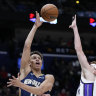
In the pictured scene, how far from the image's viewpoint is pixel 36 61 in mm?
5250

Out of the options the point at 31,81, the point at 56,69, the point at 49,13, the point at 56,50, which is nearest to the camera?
the point at 31,81

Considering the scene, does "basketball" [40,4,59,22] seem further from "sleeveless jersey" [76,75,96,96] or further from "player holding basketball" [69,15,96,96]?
"sleeveless jersey" [76,75,96,96]

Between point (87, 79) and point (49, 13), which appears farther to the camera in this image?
point (49, 13)

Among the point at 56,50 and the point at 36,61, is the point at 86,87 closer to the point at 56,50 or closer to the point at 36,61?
the point at 36,61

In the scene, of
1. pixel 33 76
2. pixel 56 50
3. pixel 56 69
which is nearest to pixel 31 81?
pixel 33 76

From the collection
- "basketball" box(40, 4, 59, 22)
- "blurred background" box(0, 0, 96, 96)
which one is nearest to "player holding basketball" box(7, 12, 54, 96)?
"basketball" box(40, 4, 59, 22)

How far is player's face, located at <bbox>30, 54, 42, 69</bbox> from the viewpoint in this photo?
17.2ft

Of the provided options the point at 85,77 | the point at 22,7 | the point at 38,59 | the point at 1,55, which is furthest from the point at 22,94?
the point at 22,7

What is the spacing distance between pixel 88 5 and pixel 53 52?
201 inches

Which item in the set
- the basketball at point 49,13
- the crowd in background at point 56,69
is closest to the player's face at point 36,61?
the basketball at point 49,13

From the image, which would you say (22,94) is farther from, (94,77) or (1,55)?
(1,55)

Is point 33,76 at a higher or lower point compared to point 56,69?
higher

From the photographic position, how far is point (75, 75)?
15664 mm

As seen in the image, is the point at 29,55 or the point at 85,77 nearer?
the point at 85,77
